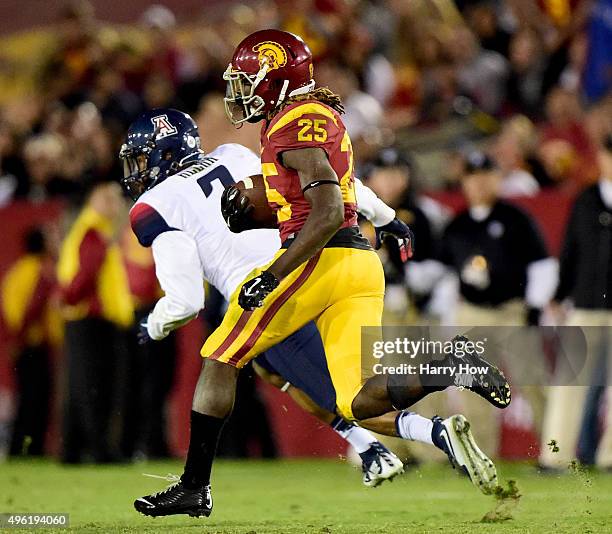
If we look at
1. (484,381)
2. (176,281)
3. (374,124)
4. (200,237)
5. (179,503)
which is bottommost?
(179,503)

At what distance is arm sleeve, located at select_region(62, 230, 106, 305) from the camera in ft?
31.7

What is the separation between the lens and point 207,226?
6.08 metres

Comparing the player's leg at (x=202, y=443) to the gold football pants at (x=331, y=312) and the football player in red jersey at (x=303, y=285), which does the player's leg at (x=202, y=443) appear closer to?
the football player in red jersey at (x=303, y=285)

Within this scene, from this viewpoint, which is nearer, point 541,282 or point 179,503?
point 179,503

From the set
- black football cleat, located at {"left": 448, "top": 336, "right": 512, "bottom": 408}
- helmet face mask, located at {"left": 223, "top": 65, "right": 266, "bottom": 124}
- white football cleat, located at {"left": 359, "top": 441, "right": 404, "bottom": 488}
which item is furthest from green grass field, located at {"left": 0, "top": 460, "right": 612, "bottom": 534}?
helmet face mask, located at {"left": 223, "top": 65, "right": 266, "bottom": 124}

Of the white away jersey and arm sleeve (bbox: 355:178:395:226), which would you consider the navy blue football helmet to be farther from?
arm sleeve (bbox: 355:178:395:226)

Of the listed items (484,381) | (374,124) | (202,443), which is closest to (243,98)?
(202,443)

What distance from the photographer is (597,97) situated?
34.6ft

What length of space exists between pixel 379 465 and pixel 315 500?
1.21m

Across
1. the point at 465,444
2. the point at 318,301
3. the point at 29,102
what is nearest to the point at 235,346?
the point at 318,301

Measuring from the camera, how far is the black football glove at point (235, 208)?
579 cm

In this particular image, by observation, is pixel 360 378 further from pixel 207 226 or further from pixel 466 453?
pixel 207 226

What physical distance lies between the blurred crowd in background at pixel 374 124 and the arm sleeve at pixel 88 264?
0.12 m

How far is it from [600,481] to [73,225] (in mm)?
5083
